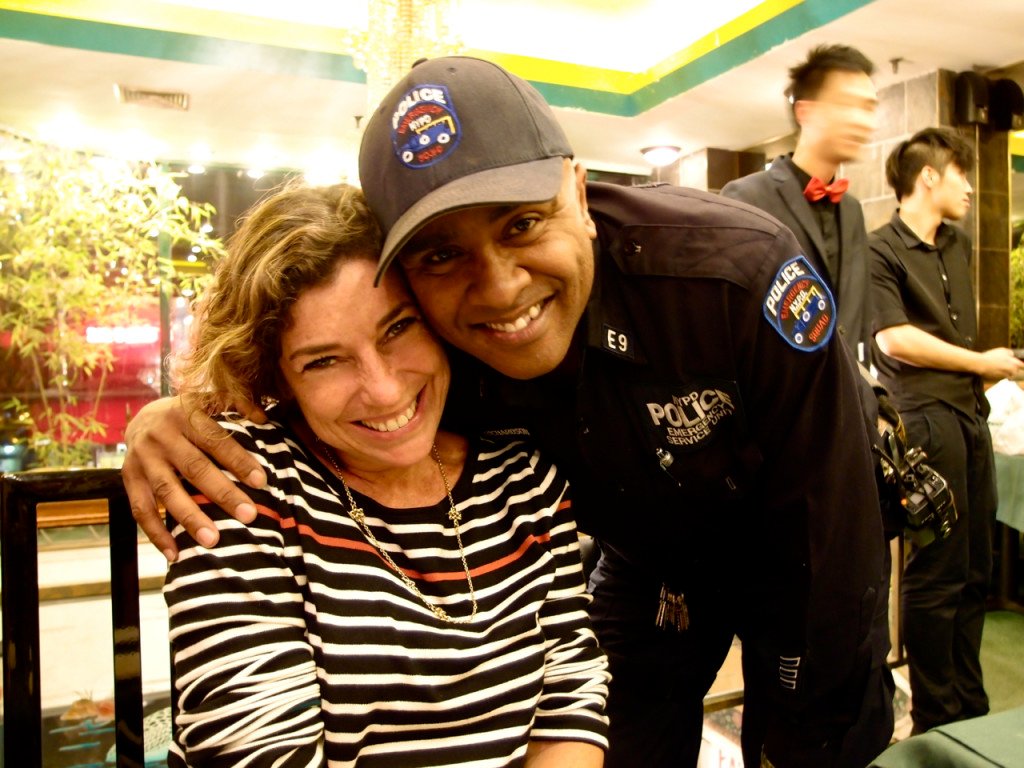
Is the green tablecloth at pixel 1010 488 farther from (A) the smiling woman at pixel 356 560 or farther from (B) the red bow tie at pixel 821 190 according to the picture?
(A) the smiling woman at pixel 356 560

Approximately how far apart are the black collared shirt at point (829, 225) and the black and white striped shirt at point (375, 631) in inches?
60.2

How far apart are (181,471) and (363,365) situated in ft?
0.87

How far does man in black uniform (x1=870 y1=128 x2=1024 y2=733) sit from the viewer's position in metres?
2.61

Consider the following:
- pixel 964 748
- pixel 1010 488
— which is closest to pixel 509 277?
pixel 964 748

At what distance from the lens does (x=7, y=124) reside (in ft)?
15.2

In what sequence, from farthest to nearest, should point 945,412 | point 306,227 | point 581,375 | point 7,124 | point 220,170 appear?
point 220,170, point 7,124, point 945,412, point 581,375, point 306,227

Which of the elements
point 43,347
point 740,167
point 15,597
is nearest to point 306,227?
point 15,597

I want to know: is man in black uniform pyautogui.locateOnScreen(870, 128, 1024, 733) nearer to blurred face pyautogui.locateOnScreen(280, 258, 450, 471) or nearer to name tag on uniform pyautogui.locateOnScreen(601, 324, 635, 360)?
name tag on uniform pyautogui.locateOnScreen(601, 324, 635, 360)

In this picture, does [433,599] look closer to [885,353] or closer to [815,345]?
[815,345]

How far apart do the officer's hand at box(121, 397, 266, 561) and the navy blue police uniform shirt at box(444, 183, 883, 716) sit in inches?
14.9

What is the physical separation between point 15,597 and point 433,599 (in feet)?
1.69

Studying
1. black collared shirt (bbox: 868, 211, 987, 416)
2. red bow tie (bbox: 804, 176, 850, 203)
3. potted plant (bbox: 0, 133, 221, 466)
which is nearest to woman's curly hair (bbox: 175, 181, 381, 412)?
red bow tie (bbox: 804, 176, 850, 203)

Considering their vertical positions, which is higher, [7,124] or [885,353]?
[7,124]

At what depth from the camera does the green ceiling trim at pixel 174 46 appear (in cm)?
365
